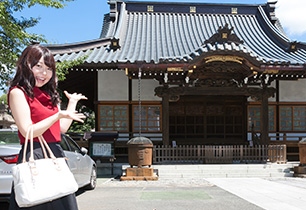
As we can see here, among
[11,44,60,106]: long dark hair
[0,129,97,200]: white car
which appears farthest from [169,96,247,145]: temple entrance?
[11,44,60,106]: long dark hair

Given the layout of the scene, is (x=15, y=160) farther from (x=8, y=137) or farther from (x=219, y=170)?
(x=219, y=170)

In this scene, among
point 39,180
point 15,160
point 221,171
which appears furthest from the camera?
point 221,171

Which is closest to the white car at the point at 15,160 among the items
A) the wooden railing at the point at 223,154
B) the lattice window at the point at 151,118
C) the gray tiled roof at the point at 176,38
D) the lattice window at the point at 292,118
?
the wooden railing at the point at 223,154

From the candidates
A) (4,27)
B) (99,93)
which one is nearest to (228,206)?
(4,27)

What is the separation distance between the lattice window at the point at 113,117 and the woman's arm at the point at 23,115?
36.2 feet

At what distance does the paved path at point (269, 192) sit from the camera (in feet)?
20.7

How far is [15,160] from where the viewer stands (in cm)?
535

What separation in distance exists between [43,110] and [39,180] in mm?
599

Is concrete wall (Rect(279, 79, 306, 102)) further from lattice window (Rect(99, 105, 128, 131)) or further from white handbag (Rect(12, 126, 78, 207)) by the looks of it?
white handbag (Rect(12, 126, 78, 207))

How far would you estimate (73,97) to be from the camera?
2.74 metres

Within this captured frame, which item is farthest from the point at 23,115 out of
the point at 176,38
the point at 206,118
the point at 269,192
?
the point at 176,38

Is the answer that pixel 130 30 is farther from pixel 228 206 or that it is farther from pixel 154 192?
pixel 228 206

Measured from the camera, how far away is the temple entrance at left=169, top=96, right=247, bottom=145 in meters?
15.1

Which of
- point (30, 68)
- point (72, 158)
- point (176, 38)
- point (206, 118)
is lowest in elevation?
point (72, 158)
